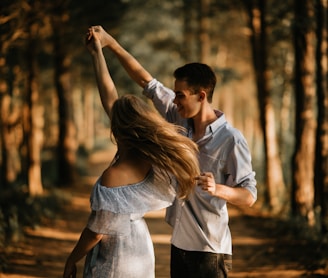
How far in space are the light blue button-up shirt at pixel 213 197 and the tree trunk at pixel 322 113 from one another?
5.47 m

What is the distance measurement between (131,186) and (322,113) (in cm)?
630

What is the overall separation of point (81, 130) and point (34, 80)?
89.6ft

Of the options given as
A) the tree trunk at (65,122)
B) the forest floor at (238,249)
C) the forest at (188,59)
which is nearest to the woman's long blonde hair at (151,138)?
the forest floor at (238,249)

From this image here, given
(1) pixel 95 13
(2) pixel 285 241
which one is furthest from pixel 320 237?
(1) pixel 95 13

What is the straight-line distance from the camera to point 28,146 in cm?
1336

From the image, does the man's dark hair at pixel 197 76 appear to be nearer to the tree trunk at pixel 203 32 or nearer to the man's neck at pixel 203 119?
the man's neck at pixel 203 119

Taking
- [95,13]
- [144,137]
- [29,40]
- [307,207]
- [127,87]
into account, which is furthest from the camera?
[127,87]

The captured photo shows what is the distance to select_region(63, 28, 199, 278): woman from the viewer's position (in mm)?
3059

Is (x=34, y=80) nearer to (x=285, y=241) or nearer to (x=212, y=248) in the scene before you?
(x=285, y=241)

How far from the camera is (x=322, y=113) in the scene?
28.5ft

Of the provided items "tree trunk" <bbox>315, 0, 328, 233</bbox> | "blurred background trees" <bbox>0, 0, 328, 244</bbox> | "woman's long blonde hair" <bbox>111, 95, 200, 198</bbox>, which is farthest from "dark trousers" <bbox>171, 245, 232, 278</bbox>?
"tree trunk" <bbox>315, 0, 328, 233</bbox>

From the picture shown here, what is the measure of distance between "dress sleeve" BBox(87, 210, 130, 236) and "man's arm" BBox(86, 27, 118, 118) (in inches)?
28.8

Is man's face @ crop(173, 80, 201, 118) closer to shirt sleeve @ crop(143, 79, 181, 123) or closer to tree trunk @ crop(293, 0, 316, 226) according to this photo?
shirt sleeve @ crop(143, 79, 181, 123)

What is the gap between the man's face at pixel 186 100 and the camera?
3.59 meters
